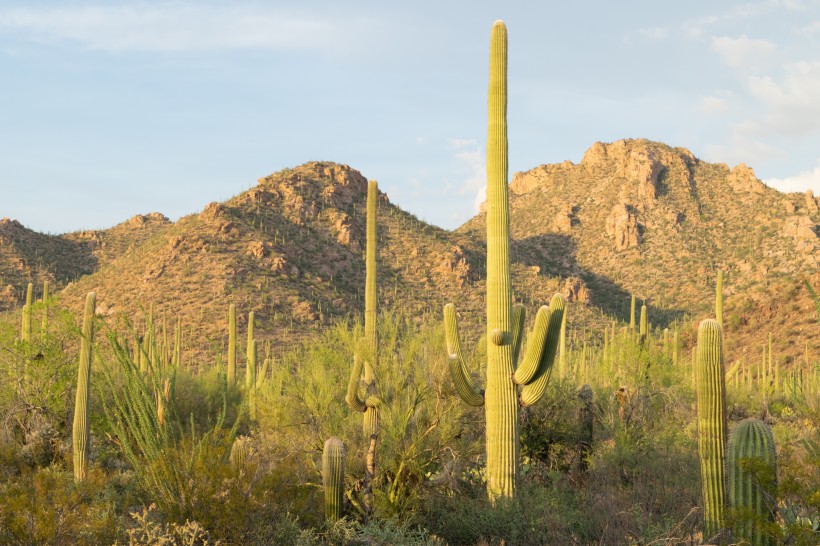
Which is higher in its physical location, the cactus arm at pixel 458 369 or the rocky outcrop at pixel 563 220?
the rocky outcrop at pixel 563 220

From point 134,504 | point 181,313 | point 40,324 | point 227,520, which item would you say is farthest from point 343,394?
point 181,313

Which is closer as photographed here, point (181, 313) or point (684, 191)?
point (181, 313)

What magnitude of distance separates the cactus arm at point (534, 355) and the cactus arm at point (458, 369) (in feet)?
2.38

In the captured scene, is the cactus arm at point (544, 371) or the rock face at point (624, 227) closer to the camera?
the cactus arm at point (544, 371)

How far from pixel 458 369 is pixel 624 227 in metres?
50.0

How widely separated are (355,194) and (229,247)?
1625 cm

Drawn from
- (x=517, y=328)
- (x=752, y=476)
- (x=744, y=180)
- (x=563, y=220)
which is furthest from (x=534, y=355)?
(x=744, y=180)

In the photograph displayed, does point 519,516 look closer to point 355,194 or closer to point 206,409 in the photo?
point 206,409

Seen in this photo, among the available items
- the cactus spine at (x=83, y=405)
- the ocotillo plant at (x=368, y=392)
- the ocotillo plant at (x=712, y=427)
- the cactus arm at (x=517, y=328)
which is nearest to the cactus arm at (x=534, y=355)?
the cactus arm at (x=517, y=328)

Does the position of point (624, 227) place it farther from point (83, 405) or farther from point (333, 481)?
point (333, 481)

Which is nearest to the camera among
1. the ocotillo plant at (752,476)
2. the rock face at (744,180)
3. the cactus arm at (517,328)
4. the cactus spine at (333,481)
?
the ocotillo plant at (752,476)

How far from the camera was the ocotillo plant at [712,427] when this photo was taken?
7203mm

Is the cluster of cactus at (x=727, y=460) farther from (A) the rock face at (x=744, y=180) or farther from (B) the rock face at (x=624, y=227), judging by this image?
(A) the rock face at (x=744, y=180)

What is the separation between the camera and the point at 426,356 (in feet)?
36.8
